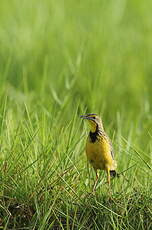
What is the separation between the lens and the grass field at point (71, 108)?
2.73m

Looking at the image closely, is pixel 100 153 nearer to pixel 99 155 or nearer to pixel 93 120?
pixel 99 155

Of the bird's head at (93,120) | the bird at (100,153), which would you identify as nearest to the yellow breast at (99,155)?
the bird at (100,153)

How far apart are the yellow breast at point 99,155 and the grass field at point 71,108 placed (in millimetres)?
82

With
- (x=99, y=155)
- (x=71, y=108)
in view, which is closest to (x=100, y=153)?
(x=99, y=155)

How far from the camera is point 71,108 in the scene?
4.45 metres

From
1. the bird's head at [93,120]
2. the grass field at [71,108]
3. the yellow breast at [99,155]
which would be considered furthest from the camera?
the bird's head at [93,120]

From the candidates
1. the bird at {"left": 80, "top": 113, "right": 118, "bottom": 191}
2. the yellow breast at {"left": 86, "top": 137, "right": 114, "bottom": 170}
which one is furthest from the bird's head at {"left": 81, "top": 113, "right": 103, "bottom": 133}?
the yellow breast at {"left": 86, "top": 137, "right": 114, "bottom": 170}

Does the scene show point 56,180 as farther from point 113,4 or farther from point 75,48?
point 113,4

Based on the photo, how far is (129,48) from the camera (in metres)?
5.81

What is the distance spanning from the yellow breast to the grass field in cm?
8

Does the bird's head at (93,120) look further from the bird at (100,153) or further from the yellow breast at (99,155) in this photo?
the yellow breast at (99,155)

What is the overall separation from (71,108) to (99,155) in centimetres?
151

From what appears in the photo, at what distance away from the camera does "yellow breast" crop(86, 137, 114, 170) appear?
9.69ft

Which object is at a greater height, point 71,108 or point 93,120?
point 71,108
